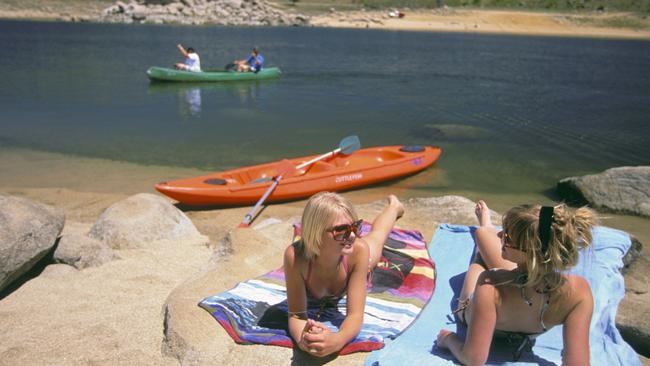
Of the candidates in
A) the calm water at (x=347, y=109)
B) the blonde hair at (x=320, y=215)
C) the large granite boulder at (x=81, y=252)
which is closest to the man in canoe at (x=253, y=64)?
the calm water at (x=347, y=109)

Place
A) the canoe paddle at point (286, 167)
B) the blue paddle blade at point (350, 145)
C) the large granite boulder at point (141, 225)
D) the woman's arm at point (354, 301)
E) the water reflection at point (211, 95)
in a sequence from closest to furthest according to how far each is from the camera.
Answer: the woman's arm at point (354, 301), the large granite boulder at point (141, 225), the canoe paddle at point (286, 167), the blue paddle blade at point (350, 145), the water reflection at point (211, 95)

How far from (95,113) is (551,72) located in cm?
1922

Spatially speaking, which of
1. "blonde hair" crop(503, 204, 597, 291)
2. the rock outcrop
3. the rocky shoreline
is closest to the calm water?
the rocky shoreline

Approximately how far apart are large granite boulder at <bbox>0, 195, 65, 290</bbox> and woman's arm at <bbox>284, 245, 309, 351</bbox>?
2500 mm

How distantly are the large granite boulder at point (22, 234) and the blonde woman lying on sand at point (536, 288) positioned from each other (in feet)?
11.4

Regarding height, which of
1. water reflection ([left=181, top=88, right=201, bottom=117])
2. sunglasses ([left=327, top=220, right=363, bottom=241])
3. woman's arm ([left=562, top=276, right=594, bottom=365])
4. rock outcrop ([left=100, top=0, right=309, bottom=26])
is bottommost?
water reflection ([left=181, top=88, right=201, bottom=117])

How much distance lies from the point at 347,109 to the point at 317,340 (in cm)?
1346

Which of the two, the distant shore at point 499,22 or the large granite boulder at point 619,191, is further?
the distant shore at point 499,22

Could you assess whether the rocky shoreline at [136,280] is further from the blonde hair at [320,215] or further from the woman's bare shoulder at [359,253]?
the blonde hair at [320,215]

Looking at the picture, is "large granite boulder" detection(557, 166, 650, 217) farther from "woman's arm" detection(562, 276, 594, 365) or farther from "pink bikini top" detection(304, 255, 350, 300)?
"pink bikini top" detection(304, 255, 350, 300)

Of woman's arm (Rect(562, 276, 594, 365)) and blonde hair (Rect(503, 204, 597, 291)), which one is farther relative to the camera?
woman's arm (Rect(562, 276, 594, 365))

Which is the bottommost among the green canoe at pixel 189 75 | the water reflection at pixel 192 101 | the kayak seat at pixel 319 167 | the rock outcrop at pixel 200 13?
the water reflection at pixel 192 101

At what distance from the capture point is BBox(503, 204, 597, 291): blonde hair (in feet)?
8.61

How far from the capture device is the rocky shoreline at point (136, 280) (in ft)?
11.8
